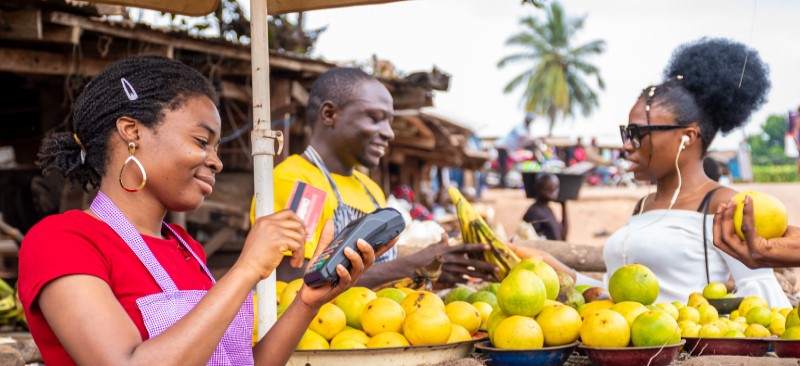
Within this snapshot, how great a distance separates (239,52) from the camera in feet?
22.7

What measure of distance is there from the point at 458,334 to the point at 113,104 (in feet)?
4.32

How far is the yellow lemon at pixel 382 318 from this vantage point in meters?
2.49

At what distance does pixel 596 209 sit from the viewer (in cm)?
2234

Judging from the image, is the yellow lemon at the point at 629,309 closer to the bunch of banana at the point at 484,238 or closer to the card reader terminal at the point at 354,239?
the card reader terminal at the point at 354,239

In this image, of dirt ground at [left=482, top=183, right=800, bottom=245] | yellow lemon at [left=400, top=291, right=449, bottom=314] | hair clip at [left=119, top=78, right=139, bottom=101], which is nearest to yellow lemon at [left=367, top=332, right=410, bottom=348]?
yellow lemon at [left=400, top=291, right=449, bottom=314]

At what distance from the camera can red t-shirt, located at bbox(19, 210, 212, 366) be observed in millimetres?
1746

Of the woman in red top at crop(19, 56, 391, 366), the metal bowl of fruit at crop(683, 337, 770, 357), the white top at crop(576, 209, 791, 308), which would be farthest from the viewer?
the white top at crop(576, 209, 791, 308)

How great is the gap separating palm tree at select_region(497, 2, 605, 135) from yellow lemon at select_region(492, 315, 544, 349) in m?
55.0

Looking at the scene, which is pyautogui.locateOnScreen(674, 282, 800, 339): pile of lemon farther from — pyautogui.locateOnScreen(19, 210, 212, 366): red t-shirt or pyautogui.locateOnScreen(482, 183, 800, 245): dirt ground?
pyautogui.locateOnScreen(482, 183, 800, 245): dirt ground

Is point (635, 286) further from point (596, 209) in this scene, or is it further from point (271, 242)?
→ point (596, 209)

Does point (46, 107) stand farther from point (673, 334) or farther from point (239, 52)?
point (673, 334)

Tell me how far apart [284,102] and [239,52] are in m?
0.90

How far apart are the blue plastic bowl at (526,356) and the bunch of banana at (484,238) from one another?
1084 mm

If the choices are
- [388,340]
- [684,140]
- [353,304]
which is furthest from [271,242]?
[684,140]
